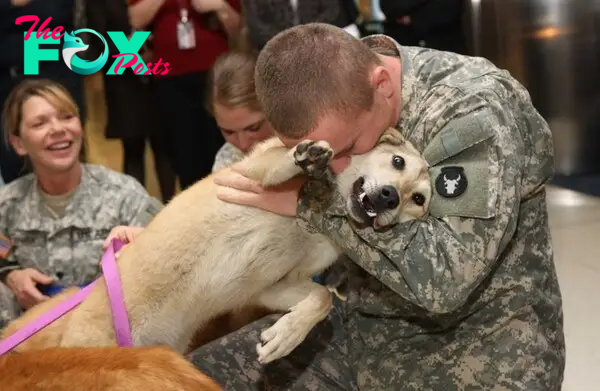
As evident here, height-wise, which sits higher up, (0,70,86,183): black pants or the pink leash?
(0,70,86,183): black pants

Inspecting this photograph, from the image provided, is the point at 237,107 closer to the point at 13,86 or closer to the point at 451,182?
the point at 451,182

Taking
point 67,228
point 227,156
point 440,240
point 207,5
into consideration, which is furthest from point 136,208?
point 440,240

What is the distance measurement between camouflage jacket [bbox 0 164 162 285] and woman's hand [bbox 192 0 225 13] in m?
1.11

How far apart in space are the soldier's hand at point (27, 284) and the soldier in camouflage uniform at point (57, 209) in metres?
0.02

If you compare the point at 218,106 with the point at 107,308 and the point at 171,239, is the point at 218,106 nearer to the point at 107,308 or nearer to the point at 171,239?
the point at 171,239

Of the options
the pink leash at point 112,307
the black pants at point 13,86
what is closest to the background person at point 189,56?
the black pants at point 13,86

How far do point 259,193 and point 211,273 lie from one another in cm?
24

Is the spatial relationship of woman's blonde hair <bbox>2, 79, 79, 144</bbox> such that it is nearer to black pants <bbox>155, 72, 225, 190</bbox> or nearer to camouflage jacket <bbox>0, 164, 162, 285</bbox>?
camouflage jacket <bbox>0, 164, 162, 285</bbox>

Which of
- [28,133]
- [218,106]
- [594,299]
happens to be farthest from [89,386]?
[594,299]

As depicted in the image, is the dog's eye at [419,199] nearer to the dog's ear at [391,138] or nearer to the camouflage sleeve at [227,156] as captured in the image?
the dog's ear at [391,138]

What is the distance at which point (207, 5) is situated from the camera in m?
3.11

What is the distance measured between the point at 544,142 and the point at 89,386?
106 cm

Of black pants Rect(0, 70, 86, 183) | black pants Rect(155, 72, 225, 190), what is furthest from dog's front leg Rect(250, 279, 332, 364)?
black pants Rect(0, 70, 86, 183)

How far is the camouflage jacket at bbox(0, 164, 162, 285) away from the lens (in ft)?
7.84
